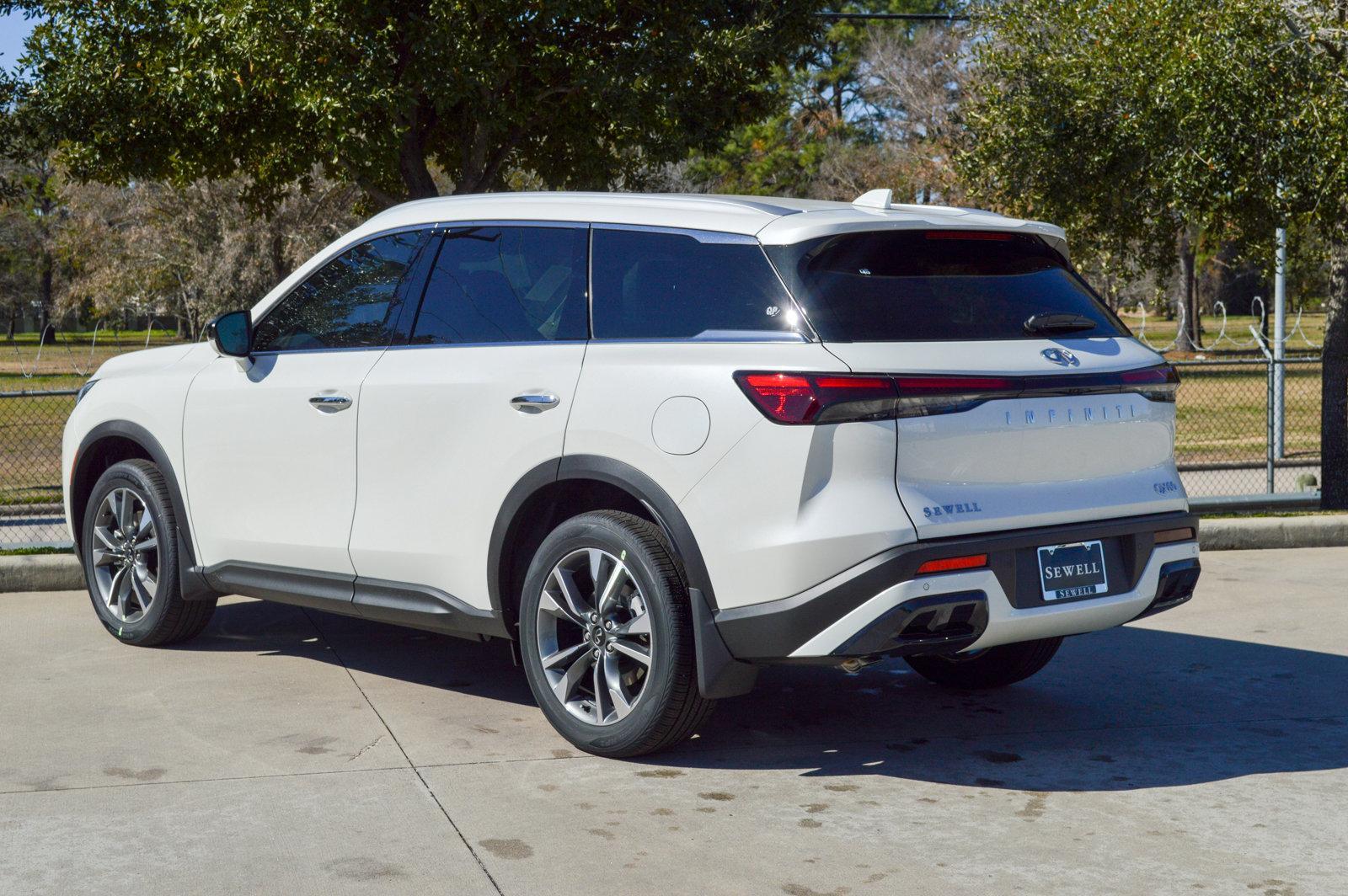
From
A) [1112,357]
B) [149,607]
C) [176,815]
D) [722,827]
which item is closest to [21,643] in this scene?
[149,607]

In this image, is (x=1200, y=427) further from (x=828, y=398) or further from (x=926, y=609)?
(x=828, y=398)

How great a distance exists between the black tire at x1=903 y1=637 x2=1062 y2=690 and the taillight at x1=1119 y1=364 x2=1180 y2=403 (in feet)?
3.99

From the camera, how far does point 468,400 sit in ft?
17.9

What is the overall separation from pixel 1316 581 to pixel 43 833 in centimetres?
713

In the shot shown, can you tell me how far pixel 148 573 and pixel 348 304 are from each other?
1756 millimetres

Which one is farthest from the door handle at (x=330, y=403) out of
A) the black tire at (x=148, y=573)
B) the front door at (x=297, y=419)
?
the black tire at (x=148, y=573)

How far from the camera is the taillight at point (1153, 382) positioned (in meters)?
5.14

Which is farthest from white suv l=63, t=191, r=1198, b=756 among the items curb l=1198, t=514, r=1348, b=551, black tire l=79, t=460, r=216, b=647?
curb l=1198, t=514, r=1348, b=551

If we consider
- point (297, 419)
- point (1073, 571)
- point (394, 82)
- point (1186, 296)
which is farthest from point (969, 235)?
point (1186, 296)

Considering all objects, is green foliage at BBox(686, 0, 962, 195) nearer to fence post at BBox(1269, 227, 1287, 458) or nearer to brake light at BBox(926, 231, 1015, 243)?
fence post at BBox(1269, 227, 1287, 458)

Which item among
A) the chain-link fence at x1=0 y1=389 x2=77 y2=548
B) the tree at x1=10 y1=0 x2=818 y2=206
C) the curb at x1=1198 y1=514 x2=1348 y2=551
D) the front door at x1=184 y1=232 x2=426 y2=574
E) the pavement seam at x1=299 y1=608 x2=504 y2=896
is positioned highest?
the tree at x1=10 y1=0 x2=818 y2=206

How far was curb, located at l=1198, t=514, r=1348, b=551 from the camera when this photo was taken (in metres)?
9.91

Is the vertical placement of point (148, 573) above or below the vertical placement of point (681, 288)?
below

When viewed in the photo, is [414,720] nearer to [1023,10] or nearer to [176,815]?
[176,815]
